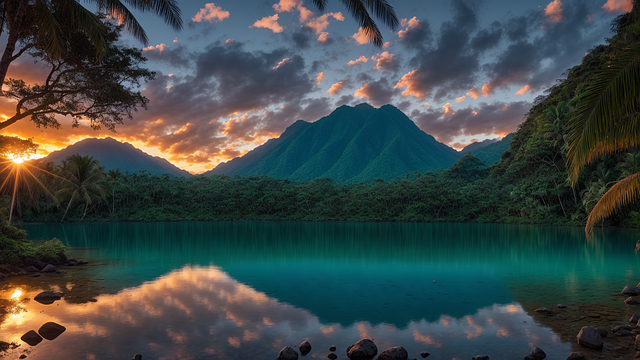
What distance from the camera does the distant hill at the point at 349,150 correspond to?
13538 cm

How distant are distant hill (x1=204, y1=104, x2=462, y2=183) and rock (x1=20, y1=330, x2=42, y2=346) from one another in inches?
4389

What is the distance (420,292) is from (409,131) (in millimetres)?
170612

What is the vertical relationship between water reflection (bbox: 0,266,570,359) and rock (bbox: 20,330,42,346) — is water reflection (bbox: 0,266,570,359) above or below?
below

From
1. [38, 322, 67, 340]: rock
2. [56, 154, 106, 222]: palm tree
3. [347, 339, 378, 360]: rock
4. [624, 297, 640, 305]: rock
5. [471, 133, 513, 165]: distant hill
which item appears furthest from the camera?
[471, 133, 513, 165]: distant hill

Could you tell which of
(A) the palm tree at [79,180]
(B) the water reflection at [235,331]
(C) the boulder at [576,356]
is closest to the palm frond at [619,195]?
(B) the water reflection at [235,331]

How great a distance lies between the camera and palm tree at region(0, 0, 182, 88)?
1027cm

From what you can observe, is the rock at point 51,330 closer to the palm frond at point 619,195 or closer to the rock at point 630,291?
the palm frond at point 619,195

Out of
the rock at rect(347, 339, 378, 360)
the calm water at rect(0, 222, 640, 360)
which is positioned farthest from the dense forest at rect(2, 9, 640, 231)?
the rock at rect(347, 339, 378, 360)

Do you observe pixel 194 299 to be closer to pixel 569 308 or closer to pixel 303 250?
pixel 569 308

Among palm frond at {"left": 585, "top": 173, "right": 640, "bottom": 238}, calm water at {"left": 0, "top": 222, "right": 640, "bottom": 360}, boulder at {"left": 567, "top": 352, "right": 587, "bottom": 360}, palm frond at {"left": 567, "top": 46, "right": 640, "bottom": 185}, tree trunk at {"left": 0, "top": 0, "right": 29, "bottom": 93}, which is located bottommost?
calm water at {"left": 0, "top": 222, "right": 640, "bottom": 360}

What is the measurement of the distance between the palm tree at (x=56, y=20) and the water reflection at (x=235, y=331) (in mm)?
6963

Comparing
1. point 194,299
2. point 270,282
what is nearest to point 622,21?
point 270,282

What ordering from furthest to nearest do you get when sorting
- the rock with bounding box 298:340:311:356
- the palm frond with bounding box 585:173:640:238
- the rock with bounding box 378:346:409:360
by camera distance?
the palm frond with bounding box 585:173:640:238
the rock with bounding box 298:340:311:356
the rock with bounding box 378:346:409:360

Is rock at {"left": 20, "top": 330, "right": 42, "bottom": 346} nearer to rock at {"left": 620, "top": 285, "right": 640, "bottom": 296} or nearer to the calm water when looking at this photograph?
the calm water
